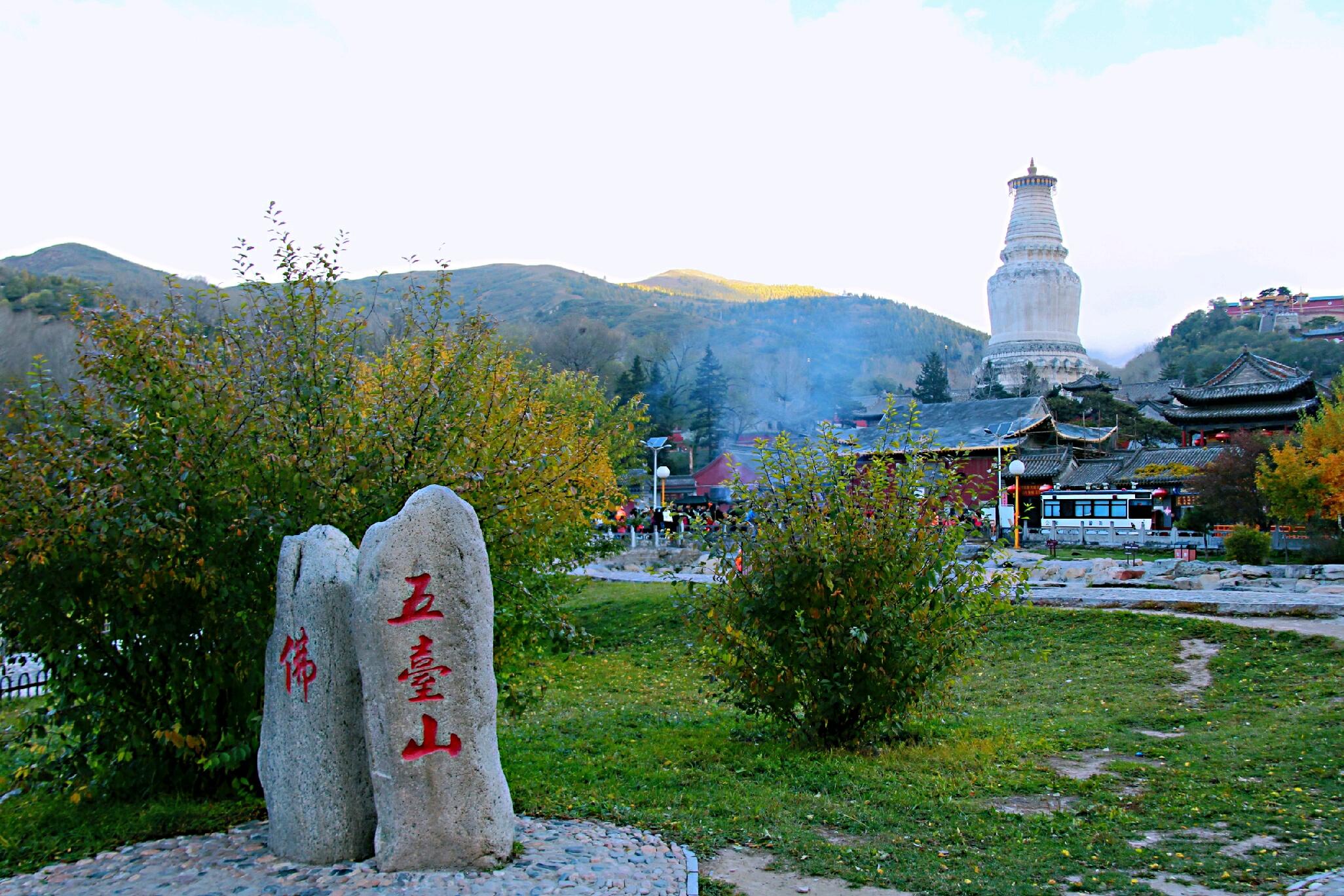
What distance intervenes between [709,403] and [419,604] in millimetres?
57058

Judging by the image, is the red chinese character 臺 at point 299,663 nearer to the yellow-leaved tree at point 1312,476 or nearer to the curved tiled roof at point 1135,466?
the yellow-leaved tree at point 1312,476

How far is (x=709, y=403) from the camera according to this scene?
62.4 m

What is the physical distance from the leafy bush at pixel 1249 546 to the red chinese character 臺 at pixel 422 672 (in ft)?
83.4

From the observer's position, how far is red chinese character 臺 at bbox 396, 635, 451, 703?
18.1 feet

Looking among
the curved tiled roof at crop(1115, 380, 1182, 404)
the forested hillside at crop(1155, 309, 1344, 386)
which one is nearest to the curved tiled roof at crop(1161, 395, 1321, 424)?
the forested hillside at crop(1155, 309, 1344, 386)

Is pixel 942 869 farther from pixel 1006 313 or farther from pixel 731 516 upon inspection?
pixel 1006 313

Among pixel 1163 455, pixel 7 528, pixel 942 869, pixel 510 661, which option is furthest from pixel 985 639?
pixel 1163 455

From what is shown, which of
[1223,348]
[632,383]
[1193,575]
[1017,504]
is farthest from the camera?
[1223,348]

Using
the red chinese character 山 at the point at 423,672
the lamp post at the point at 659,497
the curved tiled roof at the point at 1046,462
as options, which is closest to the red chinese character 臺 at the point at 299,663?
the red chinese character 山 at the point at 423,672

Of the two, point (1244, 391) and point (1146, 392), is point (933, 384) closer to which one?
point (1146, 392)

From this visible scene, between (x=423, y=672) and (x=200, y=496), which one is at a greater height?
(x=200, y=496)

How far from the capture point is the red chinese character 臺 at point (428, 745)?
217 inches

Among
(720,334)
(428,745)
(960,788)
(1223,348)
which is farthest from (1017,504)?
(720,334)

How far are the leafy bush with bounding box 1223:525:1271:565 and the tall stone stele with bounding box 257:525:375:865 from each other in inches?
1002
